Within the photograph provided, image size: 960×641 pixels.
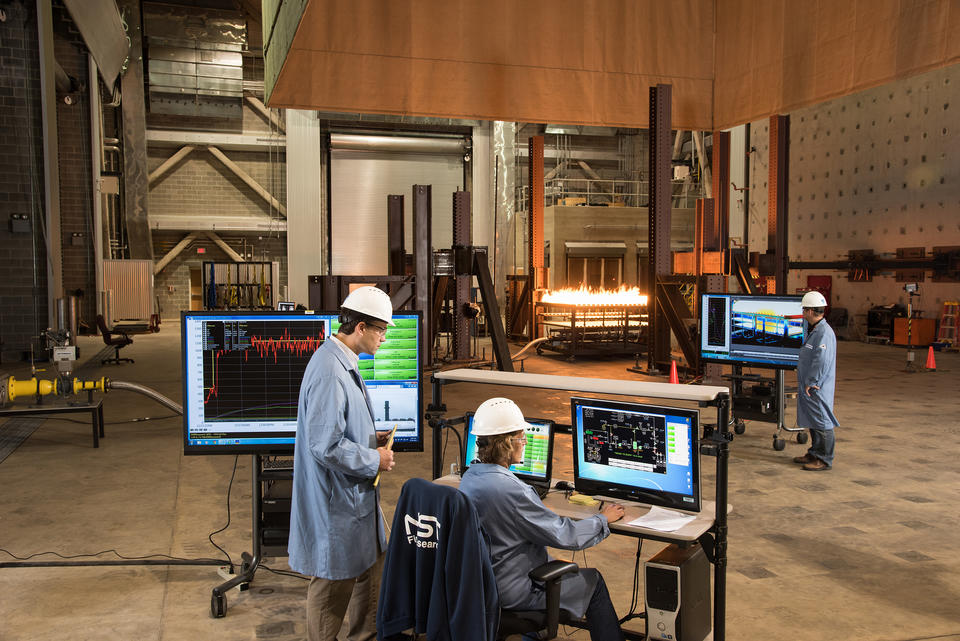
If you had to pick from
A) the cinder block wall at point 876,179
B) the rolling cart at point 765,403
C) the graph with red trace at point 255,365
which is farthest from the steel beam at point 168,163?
the graph with red trace at point 255,365

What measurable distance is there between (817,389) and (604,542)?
345 cm

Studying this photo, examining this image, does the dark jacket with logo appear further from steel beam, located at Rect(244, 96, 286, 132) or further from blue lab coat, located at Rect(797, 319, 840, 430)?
steel beam, located at Rect(244, 96, 286, 132)

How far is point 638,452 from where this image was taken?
14.4 ft

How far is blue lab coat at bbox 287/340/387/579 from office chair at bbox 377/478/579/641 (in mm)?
531

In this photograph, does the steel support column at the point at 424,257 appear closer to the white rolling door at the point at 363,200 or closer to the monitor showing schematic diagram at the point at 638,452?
the monitor showing schematic diagram at the point at 638,452

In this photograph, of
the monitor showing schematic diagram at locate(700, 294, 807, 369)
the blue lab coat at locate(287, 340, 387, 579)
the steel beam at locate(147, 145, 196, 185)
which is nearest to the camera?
the blue lab coat at locate(287, 340, 387, 579)

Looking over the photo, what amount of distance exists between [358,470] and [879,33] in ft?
35.2

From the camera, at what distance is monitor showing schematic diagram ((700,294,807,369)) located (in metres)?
9.34

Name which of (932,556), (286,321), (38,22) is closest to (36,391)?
(286,321)

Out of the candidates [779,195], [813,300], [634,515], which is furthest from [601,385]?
[779,195]

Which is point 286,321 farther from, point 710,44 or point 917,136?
point 917,136

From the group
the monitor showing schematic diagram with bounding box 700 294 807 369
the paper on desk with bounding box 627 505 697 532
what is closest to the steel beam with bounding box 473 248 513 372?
the monitor showing schematic diagram with bounding box 700 294 807 369

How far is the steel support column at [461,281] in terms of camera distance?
15.6 metres

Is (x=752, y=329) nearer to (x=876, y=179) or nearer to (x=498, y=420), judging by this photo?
(x=498, y=420)
